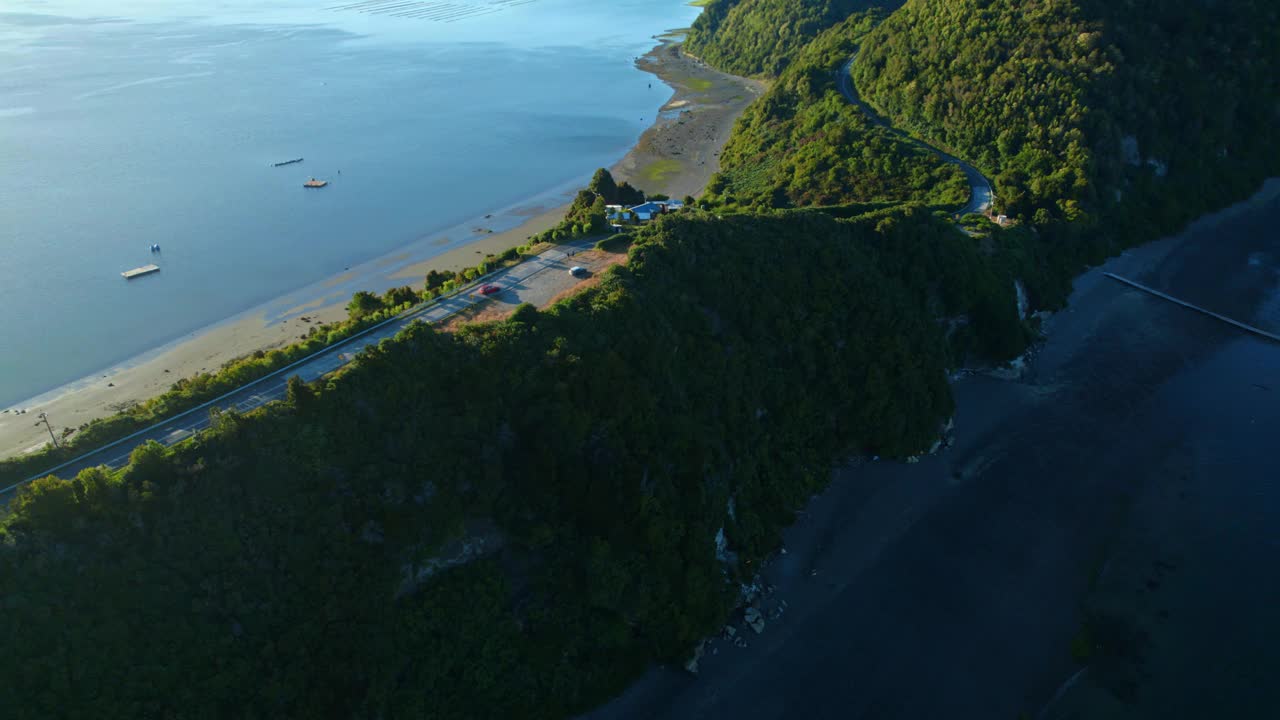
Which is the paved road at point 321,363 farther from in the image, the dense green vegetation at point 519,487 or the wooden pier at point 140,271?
the wooden pier at point 140,271

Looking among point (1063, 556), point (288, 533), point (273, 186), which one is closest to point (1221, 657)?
point (1063, 556)

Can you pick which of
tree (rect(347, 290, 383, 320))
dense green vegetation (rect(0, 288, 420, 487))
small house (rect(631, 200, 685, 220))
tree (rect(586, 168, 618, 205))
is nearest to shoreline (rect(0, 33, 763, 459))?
tree (rect(586, 168, 618, 205))

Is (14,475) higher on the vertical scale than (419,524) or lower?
higher

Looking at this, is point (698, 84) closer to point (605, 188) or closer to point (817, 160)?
point (817, 160)

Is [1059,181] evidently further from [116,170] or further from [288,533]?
[116,170]

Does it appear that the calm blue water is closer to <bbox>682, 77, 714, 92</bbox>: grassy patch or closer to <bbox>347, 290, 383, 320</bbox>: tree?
<bbox>682, 77, 714, 92</bbox>: grassy patch
